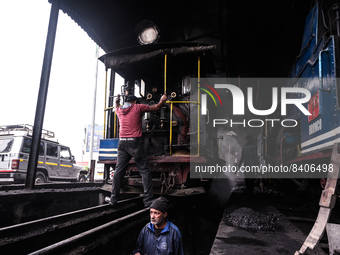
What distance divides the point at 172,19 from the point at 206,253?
610 centimetres

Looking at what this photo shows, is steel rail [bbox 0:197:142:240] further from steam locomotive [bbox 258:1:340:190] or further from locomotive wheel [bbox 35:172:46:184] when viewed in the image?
locomotive wheel [bbox 35:172:46:184]

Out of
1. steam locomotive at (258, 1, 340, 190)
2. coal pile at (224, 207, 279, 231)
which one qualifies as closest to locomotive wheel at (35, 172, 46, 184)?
coal pile at (224, 207, 279, 231)

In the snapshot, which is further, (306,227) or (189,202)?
(189,202)

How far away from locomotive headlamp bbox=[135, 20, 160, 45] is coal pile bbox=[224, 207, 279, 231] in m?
4.14

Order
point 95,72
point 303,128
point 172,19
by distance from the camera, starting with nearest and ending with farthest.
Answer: point 303,128 < point 172,19 < point 95,72

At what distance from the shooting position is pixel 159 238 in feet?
7.82

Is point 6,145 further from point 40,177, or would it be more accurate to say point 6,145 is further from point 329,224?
point 329,224

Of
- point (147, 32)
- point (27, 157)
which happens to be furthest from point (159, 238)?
point (27, 157)

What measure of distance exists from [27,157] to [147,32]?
747cm

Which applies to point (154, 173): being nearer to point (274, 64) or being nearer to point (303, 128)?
point (303, 128)

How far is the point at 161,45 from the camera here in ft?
17.5

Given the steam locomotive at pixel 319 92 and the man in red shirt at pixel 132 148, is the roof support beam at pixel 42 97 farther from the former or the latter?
the steam locomotive at pixel 319 92

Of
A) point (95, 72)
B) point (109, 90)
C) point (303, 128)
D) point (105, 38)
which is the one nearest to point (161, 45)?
point (109, 90)

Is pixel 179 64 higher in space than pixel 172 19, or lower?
lower
